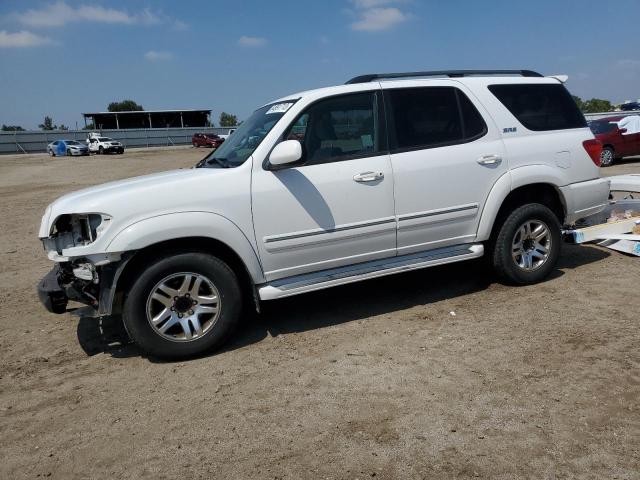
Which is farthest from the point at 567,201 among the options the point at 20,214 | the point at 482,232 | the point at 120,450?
the point at 20,214

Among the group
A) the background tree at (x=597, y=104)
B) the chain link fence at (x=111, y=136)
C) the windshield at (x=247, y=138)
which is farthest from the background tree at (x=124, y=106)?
the windshield at (x=247, y=138)

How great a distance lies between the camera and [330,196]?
4.34 meters

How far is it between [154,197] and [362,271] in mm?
1752

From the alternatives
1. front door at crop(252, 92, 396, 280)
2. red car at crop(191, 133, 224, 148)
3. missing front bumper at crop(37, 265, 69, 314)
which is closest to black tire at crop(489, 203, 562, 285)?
front door at crop(252, 92, 396, 280)

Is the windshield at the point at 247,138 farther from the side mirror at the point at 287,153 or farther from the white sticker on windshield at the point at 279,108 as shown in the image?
the side mirror at the point at 287,153

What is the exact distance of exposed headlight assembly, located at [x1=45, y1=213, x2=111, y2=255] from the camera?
3961 mm

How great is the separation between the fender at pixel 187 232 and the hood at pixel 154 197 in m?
0.06

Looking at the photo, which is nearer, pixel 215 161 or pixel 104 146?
pixel 215 161

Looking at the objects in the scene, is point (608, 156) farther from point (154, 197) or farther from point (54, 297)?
point (54, 297)

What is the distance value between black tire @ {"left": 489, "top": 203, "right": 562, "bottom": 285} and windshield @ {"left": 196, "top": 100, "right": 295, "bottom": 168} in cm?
233

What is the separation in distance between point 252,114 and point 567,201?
10.5ft

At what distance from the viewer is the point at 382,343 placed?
4.24 m

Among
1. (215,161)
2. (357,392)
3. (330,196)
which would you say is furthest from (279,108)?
(357,392)

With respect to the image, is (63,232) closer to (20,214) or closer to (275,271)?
(275,271)
